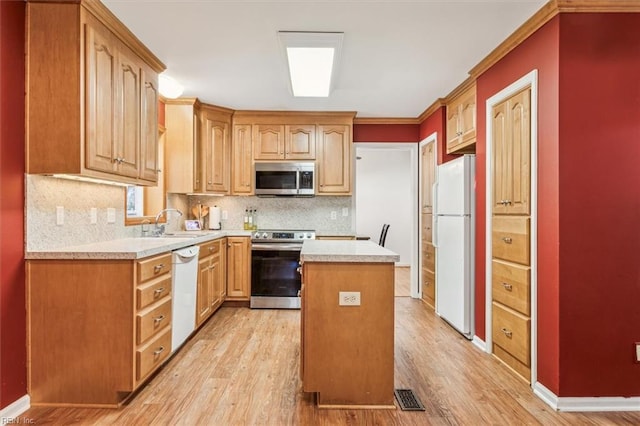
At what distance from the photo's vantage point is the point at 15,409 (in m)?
2.00

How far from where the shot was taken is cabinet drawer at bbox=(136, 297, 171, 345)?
2.19 metres

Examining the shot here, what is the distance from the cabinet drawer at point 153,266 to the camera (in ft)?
7.22

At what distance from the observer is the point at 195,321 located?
3.29m

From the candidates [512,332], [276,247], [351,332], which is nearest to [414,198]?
[276,247]

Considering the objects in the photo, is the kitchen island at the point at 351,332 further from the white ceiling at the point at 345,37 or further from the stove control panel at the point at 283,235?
the stove control panel at the point at 283,235

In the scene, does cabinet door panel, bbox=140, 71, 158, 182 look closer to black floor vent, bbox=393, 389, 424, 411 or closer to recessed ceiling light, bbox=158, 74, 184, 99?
recessed ceiling light, bbox=158, 74, 184, 99

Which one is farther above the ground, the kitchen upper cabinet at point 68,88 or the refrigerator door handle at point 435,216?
the kitchen upper cabinet at point 68,88

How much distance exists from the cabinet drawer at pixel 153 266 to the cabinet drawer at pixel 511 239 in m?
2.48

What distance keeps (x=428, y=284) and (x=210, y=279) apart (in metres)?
2.60

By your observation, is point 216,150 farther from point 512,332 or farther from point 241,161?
point 512,332

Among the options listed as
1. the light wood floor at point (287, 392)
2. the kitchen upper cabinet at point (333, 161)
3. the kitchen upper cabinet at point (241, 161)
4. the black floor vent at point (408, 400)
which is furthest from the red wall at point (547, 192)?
the kitchen upper cabinet at point (241, 161)

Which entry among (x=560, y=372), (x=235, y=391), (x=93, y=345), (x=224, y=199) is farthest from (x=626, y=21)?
(x=224, y=199)

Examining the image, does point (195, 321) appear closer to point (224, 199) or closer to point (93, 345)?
point (93, 345)

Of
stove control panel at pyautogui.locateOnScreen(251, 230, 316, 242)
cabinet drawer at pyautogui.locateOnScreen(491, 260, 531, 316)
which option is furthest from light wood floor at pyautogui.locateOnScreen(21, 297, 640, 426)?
stove control panel at pyautogui.locateOnScreen(251, 230, 316, 242)
